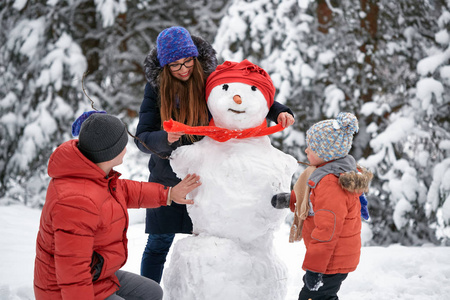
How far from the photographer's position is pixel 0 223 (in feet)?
11.4

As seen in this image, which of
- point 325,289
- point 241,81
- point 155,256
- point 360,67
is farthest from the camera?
point 360,67

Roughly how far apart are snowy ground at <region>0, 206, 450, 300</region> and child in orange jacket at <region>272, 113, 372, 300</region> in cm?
92

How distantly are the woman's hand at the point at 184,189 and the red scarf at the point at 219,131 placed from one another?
0.69ft

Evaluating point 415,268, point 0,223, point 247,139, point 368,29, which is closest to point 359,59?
point 368,29

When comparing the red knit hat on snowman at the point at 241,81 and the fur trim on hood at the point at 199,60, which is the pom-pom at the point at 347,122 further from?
the fur trim on hood at the point at 199,60

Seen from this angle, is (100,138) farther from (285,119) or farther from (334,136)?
(334,136)

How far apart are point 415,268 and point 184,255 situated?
6.37ft

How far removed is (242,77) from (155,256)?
1057mm

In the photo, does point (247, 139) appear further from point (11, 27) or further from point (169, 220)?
point (11, 27)

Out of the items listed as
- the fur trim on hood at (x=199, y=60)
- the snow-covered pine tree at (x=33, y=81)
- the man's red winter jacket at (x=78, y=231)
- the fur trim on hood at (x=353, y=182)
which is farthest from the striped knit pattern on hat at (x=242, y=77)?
the snow-covered pine tree at (x=33, y=81)

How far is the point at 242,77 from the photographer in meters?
1.85

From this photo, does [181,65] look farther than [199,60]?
No

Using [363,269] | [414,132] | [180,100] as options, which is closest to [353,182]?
[180,100]

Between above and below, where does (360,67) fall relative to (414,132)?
above
